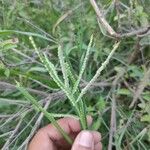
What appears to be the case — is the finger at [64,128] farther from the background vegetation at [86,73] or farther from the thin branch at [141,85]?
the thin branch at [141,85]

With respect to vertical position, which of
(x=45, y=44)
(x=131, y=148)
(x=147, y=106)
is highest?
(x=45, y=44)

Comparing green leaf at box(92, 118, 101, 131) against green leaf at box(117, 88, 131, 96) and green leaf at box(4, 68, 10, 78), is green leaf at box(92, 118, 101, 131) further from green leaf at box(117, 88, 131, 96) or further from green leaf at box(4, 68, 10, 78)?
green leaf at box(4, 68, 10, 78)

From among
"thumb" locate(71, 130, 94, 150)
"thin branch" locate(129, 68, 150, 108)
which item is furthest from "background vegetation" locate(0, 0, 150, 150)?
"thumb" locate(71, 130, 94, 150)

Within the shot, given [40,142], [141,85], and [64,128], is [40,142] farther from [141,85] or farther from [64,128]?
[141,85]

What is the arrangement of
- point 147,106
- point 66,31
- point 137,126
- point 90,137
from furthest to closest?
point 66,31
point 137,126
point 147,106
point 90,137

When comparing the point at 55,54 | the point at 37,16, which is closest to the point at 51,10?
the point at 37,16

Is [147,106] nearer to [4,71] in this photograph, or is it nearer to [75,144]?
[75,144]
